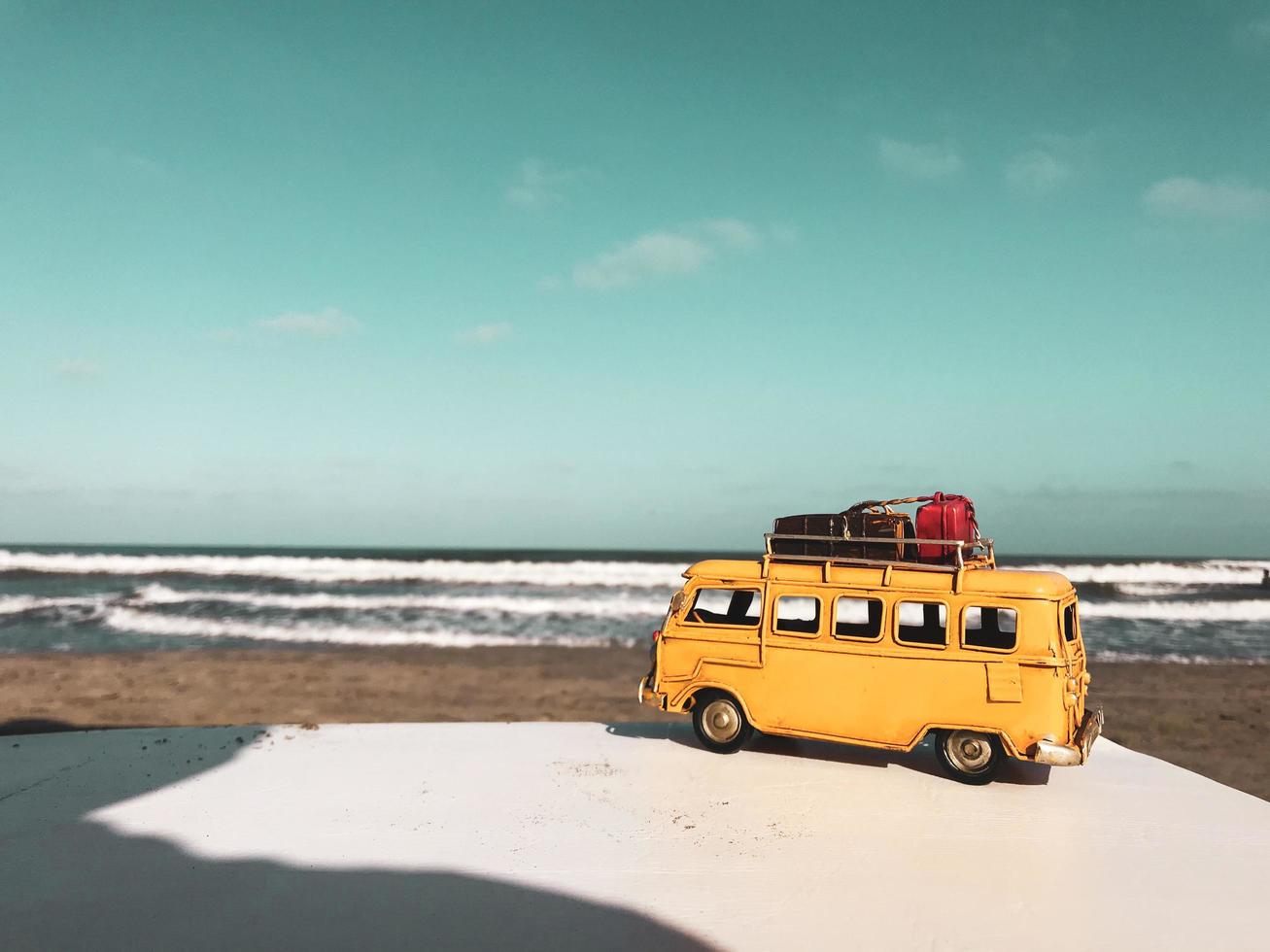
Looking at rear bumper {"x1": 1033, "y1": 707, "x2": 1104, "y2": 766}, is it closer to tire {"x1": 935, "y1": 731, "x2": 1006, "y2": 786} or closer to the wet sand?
tire {"x1": 935, "y1": 731, "x2": 1006, "y2": 786}

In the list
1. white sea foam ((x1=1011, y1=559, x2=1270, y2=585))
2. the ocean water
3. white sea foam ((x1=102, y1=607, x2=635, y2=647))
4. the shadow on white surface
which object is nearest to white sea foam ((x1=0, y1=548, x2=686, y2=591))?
the ocean water

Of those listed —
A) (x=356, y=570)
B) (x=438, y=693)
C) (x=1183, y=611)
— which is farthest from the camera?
(x=356, y=570)

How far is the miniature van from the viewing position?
22.0 feet

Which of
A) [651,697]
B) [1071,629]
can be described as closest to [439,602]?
[651,697]

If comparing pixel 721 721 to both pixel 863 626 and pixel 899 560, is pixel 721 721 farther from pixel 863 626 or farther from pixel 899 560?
pixel 899 560

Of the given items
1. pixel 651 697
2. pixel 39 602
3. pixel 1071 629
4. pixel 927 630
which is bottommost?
pixel 39 602

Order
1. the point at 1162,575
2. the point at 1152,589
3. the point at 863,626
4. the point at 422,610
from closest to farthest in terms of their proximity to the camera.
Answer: the point at 863,626 < the point at 422,610 < the point at 1152,589 < the point at 1162,575

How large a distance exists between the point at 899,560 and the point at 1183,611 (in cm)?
2934

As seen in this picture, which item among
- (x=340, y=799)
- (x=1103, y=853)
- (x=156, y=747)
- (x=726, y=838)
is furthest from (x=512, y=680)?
(x=1103, y=853)

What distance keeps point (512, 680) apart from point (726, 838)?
11973 millimetres

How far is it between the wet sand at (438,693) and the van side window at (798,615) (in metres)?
5.99

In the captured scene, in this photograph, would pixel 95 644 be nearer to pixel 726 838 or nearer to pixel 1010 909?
pixel 726 838

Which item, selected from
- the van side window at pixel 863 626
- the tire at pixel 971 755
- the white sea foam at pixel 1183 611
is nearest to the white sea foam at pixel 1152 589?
the white sea foam at pixel 1183 611

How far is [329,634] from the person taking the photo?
23828 mm
